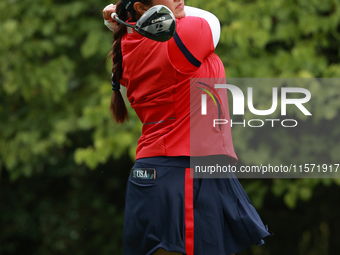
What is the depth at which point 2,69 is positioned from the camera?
6.41 m

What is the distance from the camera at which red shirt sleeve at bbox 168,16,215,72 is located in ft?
7.72

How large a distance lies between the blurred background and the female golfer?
2932 millimetres

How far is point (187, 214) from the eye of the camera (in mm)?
2436

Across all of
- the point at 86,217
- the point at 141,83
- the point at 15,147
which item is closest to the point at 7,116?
the point at 15,147

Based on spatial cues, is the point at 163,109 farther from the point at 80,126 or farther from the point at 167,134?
the point at 80,126

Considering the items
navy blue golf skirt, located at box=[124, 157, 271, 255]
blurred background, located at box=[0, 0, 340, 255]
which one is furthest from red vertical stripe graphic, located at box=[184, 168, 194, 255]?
blurred background, located at box=[0, 0, 340, 255]

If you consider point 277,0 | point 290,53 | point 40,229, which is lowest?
point 40,229

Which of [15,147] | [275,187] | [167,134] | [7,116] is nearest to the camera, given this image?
[167,134]

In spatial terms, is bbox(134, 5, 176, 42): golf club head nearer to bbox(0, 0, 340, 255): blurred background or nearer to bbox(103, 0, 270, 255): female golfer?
bbox(103, 0, 270, 255): female golfer

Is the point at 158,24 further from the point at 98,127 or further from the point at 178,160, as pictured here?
the point at 98,127

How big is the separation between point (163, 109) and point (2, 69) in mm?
4323

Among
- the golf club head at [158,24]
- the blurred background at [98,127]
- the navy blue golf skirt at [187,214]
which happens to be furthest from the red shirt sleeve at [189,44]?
the blurred background at [98,127]

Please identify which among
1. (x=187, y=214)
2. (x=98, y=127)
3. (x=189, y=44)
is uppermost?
(x=189, y=44)

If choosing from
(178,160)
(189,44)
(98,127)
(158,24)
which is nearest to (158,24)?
(158,24)
